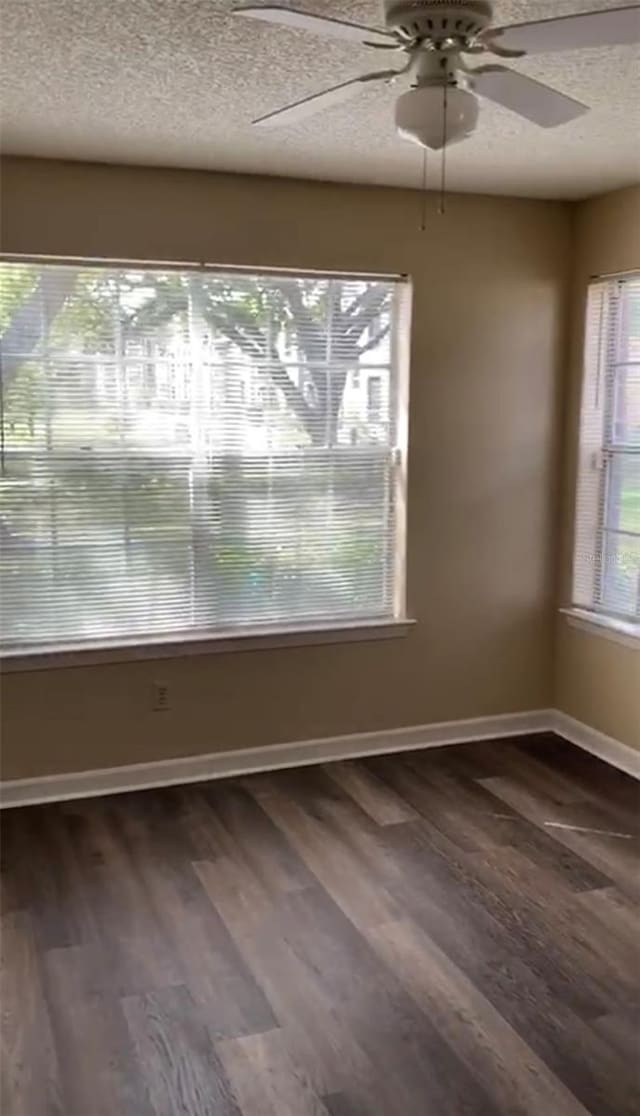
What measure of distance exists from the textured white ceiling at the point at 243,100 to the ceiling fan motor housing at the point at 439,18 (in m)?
0.19

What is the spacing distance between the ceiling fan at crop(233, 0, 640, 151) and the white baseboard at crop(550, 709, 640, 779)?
9.15 feet

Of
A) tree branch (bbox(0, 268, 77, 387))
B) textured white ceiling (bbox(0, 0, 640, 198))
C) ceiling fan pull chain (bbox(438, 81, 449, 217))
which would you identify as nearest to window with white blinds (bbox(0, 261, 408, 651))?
tree branch (bbox(0, 268, 77, 387))

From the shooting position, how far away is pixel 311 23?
1.72 metres

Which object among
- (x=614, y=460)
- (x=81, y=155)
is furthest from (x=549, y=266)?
(x=81, y=155)

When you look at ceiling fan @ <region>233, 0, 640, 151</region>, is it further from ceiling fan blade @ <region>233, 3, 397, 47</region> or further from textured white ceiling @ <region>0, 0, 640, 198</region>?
textured white ceiling @ <region>0, 0, 640, 198</region>

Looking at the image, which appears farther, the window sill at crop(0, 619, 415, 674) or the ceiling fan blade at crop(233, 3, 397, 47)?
the window sill at crop(0, 619, 415, 674)

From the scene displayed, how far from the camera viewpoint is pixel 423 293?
403 centimetres

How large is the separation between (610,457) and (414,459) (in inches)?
33.2

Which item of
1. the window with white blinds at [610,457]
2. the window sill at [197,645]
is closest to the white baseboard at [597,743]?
the window with white blinds at [610,457]

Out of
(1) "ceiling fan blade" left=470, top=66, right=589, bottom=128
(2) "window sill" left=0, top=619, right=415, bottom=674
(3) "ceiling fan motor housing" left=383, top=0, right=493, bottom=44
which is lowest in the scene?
(2) "window sill" left=0, top=619, right=415, bottom=674

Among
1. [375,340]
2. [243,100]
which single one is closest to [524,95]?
[243,100]

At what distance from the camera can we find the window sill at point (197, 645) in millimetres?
3635

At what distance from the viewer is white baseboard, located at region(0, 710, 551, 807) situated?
12.2 feet

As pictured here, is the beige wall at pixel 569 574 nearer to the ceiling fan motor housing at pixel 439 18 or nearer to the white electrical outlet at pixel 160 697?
the white electrical outlet at pixel 160 697
